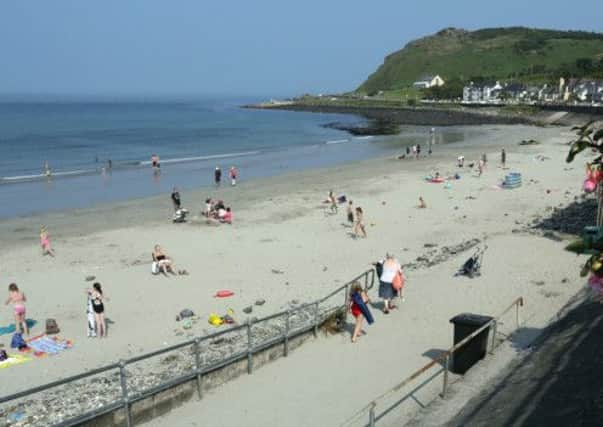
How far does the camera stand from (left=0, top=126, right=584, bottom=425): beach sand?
10328mm

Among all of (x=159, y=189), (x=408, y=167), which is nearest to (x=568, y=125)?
(x=408, y=167)

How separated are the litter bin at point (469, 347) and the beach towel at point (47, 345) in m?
7.40

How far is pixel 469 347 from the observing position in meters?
9.38

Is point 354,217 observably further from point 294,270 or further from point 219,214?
point 294,270

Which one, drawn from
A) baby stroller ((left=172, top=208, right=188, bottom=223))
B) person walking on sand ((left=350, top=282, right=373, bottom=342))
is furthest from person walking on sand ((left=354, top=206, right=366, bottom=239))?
person walking on sand ((left=350, top=282, right=373, bottom=342))

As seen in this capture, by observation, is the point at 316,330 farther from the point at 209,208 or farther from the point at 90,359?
the point at 209,208

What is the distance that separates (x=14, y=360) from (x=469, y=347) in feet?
26.7

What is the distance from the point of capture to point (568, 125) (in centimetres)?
7825

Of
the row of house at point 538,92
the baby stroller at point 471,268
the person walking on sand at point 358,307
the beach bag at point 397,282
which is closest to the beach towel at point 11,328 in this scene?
the person walking on sand at point 358,307

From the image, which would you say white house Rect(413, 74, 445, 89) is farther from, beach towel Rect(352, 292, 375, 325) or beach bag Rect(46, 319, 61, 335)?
beach bag Rect(46, 319, 61, 335)

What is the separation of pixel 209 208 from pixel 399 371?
1524cm

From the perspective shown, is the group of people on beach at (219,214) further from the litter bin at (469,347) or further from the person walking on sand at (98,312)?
the litter bin at (469,347)

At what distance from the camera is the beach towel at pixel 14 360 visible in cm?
1088

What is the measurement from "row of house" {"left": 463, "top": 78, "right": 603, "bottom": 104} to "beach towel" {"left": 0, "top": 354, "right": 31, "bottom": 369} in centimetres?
11243
